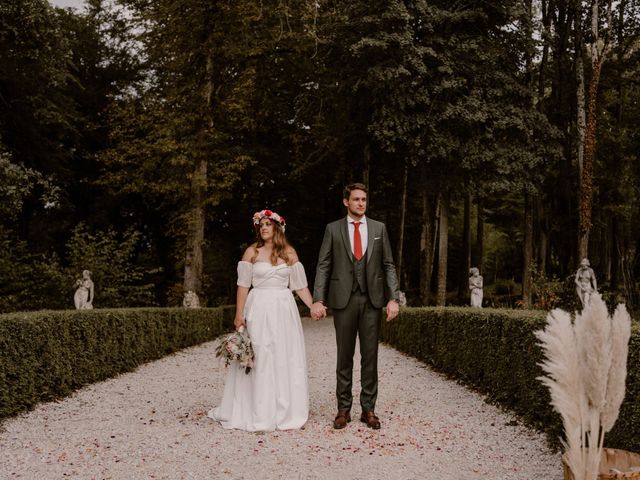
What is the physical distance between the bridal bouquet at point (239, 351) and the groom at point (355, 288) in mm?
729

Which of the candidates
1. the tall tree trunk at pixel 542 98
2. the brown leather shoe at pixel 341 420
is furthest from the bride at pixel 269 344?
the tall tree trunk at pixel 542 98

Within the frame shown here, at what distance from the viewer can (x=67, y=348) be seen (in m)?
8.18

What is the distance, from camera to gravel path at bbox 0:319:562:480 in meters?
4.62

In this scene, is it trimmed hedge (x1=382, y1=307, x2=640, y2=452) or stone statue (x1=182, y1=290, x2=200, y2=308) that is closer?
trimmed hedge (x1=382, y1=307, x2=640, y2=452)

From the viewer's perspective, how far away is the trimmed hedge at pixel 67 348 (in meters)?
6.68

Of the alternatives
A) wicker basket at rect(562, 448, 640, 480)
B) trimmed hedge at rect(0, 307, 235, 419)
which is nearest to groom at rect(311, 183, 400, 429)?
wicker basket at rect(562, 448, 640, 480)

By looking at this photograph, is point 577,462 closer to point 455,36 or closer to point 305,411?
point 305,411

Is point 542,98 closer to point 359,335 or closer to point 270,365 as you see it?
point 359,335

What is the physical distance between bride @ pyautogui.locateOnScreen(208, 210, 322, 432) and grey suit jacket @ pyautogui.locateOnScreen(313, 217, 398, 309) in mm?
438

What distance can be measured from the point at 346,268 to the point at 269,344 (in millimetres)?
1039

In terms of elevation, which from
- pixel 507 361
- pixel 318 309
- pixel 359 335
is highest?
pixel 318 309

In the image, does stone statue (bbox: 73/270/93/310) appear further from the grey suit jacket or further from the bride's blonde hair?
the grey suit jacket

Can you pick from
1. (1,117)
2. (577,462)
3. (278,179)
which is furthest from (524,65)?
(577,462)

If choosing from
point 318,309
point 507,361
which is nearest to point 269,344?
point 318,309
